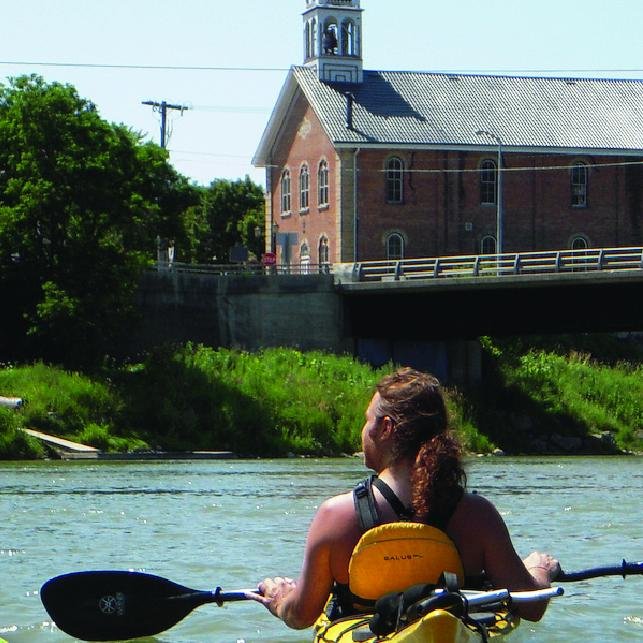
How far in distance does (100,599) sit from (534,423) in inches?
1806

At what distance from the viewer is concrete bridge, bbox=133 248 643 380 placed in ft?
165

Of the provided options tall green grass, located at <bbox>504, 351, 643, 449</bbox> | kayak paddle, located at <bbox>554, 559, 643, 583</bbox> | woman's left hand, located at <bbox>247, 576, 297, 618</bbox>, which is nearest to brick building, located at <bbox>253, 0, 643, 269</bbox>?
tall green grass, located at <bbox>504, 351, 643, 449</bbox>

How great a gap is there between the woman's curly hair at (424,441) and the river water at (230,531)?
1.85 meters

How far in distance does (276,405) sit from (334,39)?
27144mm

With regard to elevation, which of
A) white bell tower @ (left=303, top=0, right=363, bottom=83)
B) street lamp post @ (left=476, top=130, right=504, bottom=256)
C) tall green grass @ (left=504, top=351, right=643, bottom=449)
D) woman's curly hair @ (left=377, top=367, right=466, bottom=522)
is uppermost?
white bell tower @ (left=303, top=0, right=363, bottom=83)

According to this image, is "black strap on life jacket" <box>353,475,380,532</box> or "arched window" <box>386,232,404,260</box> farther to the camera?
"arched window" <box>386,232,404,260</box>

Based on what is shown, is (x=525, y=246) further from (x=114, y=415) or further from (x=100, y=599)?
(x=100, y=599)

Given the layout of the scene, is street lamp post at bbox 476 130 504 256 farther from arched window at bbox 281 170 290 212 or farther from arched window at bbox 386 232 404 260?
arched window at bbox 281 170 290 212

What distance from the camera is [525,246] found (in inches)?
2672

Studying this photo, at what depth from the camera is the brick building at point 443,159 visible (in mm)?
66062

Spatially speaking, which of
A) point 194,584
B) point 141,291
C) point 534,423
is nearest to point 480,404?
point 534,423

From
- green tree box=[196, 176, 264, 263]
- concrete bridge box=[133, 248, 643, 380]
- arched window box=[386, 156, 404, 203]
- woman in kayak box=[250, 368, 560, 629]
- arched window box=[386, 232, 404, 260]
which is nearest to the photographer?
woman in kayak box=[250, 368, 560, 629]

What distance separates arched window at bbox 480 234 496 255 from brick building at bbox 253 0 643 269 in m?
0.08

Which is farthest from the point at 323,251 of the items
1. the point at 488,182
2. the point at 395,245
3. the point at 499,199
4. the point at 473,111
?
the point at 473,111
